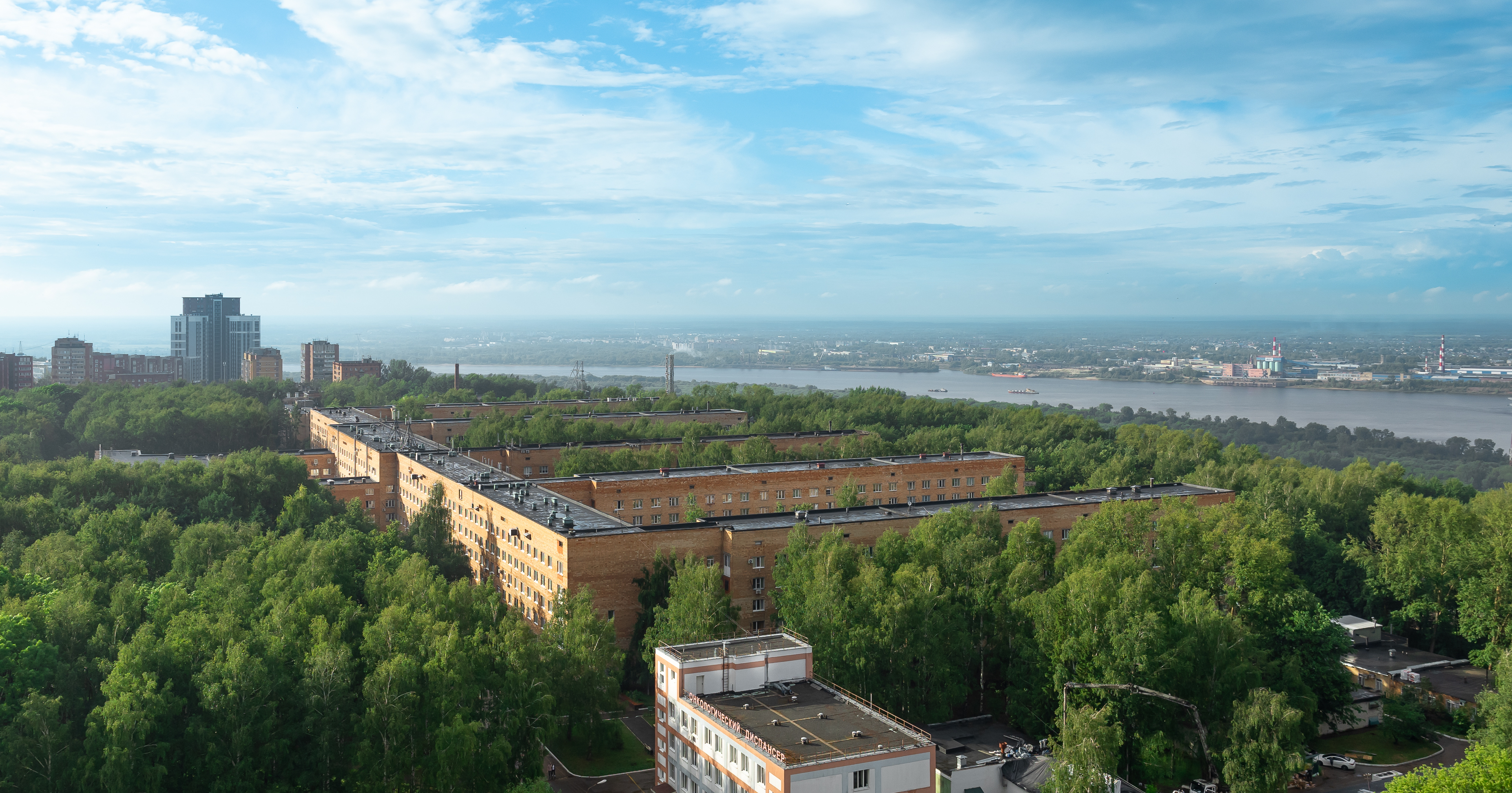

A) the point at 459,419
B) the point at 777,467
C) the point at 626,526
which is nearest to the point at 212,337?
the point at 459,419

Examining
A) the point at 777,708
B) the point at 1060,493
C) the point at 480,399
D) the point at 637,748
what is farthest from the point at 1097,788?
the point at 480,399

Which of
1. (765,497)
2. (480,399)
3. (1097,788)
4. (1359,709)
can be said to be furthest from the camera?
(480,399)

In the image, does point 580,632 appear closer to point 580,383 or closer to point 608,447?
point 608,447

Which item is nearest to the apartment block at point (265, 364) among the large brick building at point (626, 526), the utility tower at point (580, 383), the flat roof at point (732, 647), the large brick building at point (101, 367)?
the large brick building at point (101, 367)

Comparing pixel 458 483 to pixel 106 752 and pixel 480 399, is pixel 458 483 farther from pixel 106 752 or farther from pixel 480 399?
pixel 480 399

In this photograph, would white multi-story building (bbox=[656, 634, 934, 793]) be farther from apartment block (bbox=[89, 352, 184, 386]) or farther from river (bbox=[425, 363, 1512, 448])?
apartment block (bbox=[89, 352, 184, 386])

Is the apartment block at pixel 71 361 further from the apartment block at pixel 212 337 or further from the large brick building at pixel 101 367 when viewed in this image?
the apartment block at pixel 212 337

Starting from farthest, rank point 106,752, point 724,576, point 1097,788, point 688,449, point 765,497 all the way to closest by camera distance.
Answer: point 688,449
point 765,497
point 724,576
point 1097,788
point 106,752
